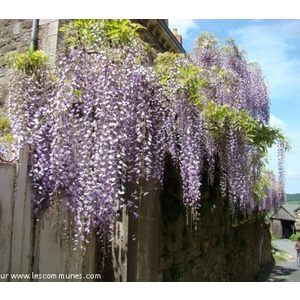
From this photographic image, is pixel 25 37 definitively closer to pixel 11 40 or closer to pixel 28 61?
pixel 11 40

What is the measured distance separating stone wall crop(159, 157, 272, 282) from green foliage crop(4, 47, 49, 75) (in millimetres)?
1804

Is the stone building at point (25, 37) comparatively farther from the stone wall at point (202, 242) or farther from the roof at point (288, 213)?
the roof at point (288, 213)

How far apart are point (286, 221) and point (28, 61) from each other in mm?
32486

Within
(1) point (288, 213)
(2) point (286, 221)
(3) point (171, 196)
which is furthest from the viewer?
(2) point (286, 221)

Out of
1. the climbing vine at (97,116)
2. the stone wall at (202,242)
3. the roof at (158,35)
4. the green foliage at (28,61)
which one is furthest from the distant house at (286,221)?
the green foliage at (28,61)

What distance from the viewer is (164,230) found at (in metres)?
3.76

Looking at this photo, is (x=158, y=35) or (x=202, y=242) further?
(x=158, y=35)

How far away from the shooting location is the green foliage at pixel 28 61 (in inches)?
113

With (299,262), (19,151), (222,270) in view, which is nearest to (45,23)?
(19,151)

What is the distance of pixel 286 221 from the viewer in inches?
1248

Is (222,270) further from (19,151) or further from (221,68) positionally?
(19,151)

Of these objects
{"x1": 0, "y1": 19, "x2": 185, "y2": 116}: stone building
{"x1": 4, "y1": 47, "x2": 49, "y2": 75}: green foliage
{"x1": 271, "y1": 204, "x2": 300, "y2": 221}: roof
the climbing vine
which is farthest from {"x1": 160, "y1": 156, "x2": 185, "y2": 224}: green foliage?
{"x1": 271, "y1": 204, "x2": 300, "y2": 221}: roof

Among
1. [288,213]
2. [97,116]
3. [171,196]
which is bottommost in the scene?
[171,196]

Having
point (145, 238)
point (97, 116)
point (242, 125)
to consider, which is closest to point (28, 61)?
point (97, 116)
